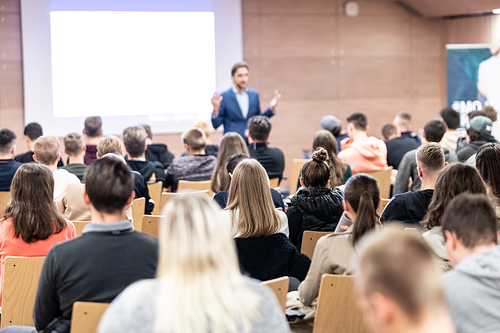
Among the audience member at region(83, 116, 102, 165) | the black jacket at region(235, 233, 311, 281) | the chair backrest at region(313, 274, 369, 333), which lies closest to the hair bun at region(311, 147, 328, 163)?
the black jacket at region(235, 233, 311, 281)

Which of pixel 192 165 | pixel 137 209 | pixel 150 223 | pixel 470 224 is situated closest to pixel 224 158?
pixel 192 165

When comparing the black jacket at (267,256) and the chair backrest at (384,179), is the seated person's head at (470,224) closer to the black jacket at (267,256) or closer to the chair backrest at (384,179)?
the black jacket at (267,256)

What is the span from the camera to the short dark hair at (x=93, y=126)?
5.21m

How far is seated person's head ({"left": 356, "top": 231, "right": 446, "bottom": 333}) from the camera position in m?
1.03

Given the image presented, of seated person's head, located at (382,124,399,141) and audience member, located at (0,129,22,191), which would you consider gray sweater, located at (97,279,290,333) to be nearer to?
audience member, located at (0,129,22,191)

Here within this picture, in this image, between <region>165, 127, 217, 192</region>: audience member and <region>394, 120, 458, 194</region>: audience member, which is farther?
<region>165, 127, 217, 192</region>: audience member

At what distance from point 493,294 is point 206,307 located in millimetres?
934

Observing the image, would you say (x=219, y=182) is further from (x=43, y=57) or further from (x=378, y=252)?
(x=43, y=57)

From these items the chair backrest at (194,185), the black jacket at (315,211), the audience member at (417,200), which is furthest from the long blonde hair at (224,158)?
the audience member at (417,200)

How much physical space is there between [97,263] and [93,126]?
3784mm

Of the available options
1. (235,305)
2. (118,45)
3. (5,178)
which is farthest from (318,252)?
(118,45)

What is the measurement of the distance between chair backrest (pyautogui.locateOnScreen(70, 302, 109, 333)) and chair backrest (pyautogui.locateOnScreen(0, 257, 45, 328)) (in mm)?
657

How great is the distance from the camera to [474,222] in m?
1.65

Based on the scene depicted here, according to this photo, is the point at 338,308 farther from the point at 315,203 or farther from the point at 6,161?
the point at 6,161
